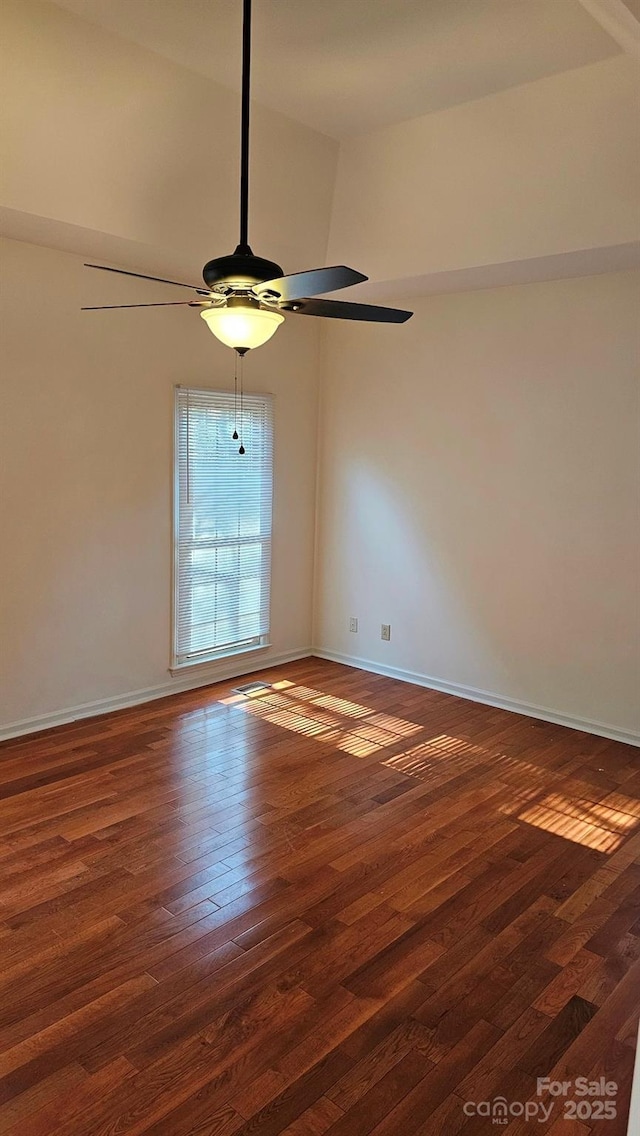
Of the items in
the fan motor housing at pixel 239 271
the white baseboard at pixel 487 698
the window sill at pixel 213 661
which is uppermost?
the fan motor housing at pixel 239 271

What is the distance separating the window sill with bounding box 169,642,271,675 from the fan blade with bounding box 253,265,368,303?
118 inches

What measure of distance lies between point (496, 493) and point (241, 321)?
2.61m

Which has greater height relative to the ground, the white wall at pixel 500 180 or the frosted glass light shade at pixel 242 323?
the white wall at pixel 500 180

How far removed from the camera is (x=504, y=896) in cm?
288

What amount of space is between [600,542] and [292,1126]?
3.41m

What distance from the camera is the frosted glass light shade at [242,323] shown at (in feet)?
8.70

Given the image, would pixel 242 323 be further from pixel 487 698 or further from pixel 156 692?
pixel 487 698

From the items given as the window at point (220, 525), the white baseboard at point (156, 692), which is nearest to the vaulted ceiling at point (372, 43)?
the window at point (220, 525)

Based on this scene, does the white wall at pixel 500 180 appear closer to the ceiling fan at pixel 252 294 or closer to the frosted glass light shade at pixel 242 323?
the ceiling fan at pixel 252 294

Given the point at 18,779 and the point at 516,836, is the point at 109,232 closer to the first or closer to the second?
the point at 18,779

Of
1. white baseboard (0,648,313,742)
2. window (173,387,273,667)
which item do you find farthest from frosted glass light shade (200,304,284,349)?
white baseboard (0,648,313,742)

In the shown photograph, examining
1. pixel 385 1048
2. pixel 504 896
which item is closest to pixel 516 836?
pixel 504 896

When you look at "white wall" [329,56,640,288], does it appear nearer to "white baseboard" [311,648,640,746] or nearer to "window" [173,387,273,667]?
"window" [173,387,273,667]

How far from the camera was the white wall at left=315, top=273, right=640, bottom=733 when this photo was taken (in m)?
4.34
